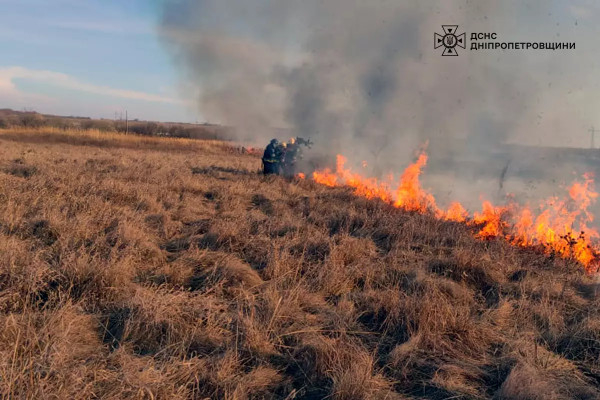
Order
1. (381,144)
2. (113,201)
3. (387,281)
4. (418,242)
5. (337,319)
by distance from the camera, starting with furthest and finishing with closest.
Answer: (381,144) < (113,201) < (418,242) < (387,281) < (337,319)

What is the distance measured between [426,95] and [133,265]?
9.90 metres

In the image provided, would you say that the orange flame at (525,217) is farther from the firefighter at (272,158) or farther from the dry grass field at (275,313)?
the firefighter at (272,158)

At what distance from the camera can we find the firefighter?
45.8 feet

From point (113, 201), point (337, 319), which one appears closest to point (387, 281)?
point (337, 319)

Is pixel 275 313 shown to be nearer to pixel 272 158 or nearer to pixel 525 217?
pixel 525 217

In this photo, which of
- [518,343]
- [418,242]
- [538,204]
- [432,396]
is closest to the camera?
[432,396]

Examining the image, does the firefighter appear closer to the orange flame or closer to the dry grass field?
the orange flame

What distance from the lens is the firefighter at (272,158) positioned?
1395 centimetres

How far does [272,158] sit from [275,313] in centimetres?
1074

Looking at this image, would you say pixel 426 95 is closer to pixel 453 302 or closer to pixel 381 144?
pixel 381 144

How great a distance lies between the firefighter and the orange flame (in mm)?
3030

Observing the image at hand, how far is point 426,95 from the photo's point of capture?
12031 millimetres

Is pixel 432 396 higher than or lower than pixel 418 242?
lower

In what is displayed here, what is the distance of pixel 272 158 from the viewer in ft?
46.0
